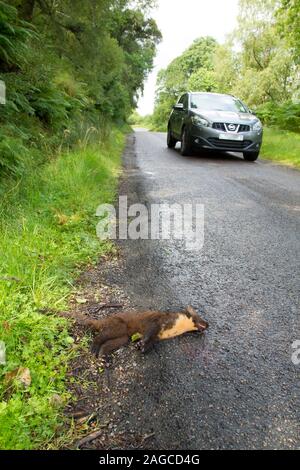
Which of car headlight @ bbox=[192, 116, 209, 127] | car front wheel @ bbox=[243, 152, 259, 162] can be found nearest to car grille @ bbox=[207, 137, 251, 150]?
car headlight @ bbox=[192, 116, 209, 127]

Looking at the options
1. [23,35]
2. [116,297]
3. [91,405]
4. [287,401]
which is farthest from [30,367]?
[23,35]

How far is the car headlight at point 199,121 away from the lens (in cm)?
852

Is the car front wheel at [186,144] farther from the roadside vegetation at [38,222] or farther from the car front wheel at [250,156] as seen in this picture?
the roadside vegetation at [38,222]

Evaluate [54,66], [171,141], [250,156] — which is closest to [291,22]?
[171,141]

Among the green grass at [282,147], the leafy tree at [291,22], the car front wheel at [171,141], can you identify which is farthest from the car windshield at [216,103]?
the leafy tree at [291,22]

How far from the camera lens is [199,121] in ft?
28.3

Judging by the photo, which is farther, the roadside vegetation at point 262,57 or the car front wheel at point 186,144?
the roadside vegetation at point 262,57

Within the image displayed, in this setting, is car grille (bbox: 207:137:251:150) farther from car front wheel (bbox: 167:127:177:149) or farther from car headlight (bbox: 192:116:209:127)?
car front wheel (bbox: 167:127:177:149)

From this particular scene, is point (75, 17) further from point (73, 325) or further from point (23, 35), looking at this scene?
point (73, 325)

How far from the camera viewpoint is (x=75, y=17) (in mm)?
9234

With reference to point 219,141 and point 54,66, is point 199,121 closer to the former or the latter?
point 219,141

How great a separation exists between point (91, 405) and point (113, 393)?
0.12m

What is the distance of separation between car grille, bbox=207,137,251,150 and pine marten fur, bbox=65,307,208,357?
6937 millimetres

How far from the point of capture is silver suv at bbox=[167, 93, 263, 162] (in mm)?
8461
